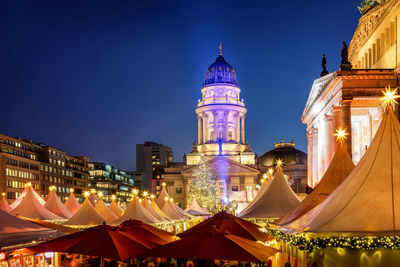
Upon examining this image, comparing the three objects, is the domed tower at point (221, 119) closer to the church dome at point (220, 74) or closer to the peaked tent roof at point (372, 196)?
the church dome at point (220, 74)

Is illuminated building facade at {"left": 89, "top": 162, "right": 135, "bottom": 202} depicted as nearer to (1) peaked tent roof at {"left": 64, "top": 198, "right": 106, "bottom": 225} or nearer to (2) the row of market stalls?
(1) peaked tent roof at {"left": 64, "top": 198, "right": 106, "bottom": 225}

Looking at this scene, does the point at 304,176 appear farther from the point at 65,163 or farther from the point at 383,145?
the point at 383,145

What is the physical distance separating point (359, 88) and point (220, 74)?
9479 cm

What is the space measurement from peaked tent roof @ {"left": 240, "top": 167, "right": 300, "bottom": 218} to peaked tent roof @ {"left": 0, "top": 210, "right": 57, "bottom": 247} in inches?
510

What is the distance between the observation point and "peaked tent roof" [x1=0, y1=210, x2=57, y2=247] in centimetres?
1614

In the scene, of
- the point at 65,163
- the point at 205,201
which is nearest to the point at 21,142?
the point at 65,163

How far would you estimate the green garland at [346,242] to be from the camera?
13.6 metres

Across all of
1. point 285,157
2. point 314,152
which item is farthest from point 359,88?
point 285,157

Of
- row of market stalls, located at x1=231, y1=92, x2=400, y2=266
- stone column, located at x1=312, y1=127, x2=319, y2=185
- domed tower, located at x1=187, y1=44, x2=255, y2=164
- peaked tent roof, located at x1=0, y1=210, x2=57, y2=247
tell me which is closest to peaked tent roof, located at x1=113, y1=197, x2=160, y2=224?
peaked tent roof, located at x1=0, y1=210, x2=57, y2=247

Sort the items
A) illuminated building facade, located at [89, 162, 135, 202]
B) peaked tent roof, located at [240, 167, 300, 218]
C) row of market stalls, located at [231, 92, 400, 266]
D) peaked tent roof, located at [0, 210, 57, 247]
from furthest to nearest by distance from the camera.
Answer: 1. illuminated building facade, located at [89, 162, 135, 202]
2. peaked tent roof, located at [240, 167, 300, 218]
3. peaked tent roof, located at [0, 210, 57, 247]
4. row of market stalls, located at [231, 92, 400, 266]

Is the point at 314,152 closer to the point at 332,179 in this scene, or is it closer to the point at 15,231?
the point at 332,179

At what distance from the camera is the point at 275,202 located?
2911 centimetres

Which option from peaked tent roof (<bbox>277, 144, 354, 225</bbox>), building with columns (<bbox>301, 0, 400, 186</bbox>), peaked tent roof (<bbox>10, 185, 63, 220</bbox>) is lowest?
peaked tent roof (<bbox>10, 185, 63, 220</bbox>)

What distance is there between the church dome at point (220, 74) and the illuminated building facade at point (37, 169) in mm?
41236
